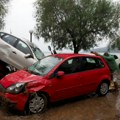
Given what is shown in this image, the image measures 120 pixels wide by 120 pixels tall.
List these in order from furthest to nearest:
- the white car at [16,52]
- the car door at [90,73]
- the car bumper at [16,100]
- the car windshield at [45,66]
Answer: the white car at [16,52] < the car door at [90,73] < the car windshield at [45,66] < the car bumper at [16,100]

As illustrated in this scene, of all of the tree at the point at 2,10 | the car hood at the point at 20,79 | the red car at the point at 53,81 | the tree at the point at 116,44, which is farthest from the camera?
the tree at the point at 116,44

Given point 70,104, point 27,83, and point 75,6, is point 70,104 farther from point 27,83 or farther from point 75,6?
point 75,6

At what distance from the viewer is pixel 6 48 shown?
34.3 ft

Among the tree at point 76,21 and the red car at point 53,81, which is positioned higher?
the tree at point 76,21

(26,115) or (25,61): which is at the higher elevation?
(25,61)

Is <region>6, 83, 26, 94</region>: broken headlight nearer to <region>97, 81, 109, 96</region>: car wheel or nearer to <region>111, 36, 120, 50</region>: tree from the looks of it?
<region>97, 81, 109, 96</region>: car wheel

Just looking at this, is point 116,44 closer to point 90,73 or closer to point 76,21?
point 76,21

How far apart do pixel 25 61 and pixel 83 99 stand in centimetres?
270

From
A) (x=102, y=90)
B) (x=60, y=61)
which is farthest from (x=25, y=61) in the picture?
(x=102, y=90)

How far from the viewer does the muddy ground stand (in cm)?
752

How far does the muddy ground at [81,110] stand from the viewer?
7.52 metres

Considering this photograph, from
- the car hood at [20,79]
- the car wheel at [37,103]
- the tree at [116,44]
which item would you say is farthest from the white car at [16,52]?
the tree at [116,44]

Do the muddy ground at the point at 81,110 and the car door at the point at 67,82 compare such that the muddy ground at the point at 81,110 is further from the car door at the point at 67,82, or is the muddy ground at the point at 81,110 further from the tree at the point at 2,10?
the tree at the point at 2,10

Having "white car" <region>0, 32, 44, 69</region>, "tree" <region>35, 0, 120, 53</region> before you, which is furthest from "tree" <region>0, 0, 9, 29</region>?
"white car" <region>0, 32, 44, 69</region>
